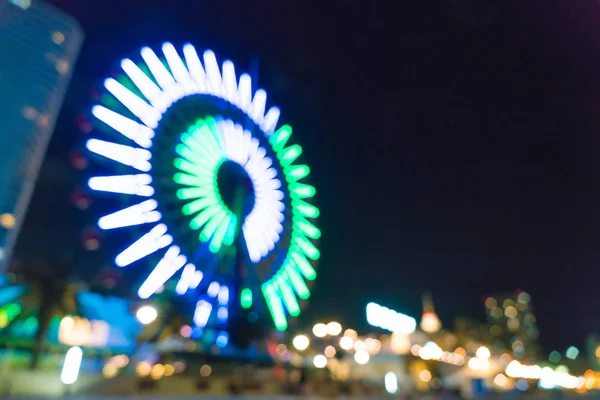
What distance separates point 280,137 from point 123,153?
11641 mm

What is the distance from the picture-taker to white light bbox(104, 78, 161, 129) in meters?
19.8

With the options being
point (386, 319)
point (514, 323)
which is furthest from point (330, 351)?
point (514, 323)

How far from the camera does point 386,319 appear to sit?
4931 cm

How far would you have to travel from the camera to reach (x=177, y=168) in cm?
2084

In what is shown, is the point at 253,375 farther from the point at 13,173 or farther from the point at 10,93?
the point at 10,93

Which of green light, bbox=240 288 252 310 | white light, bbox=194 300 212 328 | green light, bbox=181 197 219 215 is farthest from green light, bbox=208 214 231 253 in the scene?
green light, bbox=240 288 252 310

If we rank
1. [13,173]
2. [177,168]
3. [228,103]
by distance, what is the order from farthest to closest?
[13,173], [228,103], [177,168]

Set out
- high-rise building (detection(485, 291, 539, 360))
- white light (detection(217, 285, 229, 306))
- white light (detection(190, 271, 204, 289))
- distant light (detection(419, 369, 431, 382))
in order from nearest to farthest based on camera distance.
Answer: white light (detection(190, 271, 204, 289)), white light (detection(217, 285, 229, 306)), distant light (detection(419, 369, 431, 382)), high-rise building (detection(485, 291, 539, 360))

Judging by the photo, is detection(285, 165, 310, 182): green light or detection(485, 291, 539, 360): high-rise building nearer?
detection(285, 165, 310, 182): green light

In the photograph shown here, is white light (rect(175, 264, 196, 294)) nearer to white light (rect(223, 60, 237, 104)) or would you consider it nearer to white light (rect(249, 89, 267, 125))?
white light (rect(223, 60, 237, 104))

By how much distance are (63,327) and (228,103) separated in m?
13.1

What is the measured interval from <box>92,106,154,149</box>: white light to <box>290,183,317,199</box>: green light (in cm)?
1083

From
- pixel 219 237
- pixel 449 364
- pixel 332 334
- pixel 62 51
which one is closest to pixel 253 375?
pixel 219 237

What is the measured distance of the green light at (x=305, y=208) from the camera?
29234mm
